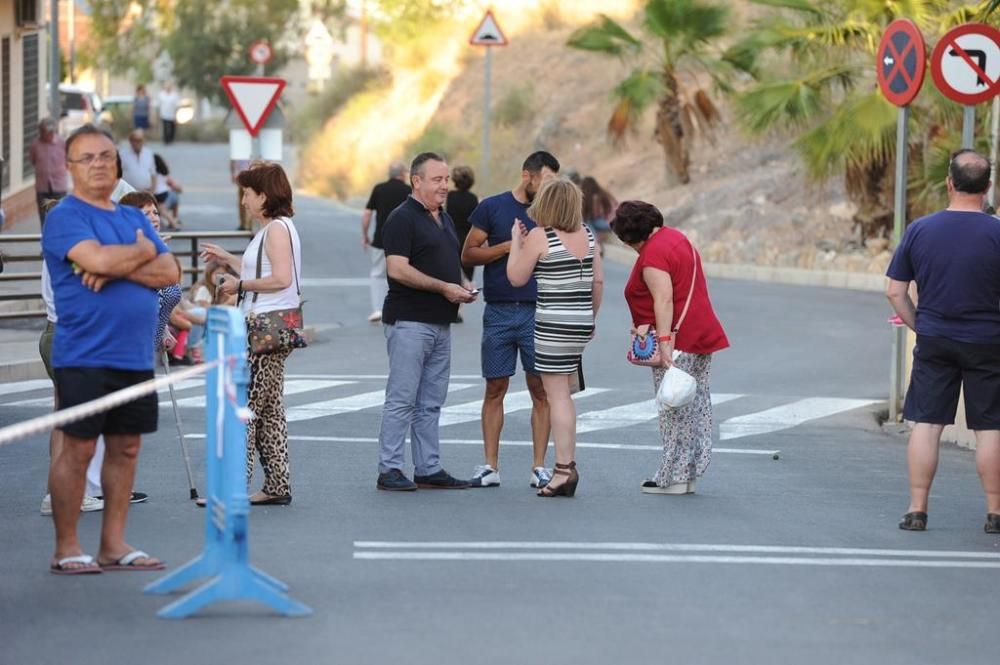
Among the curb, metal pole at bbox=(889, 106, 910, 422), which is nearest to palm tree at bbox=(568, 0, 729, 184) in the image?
the curb

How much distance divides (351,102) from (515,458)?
44.7m

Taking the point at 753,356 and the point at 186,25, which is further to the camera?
the point at 186,25

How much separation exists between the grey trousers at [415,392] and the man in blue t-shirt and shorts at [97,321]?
2.57 m

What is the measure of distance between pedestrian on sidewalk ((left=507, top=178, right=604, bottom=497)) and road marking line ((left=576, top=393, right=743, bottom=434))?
11.0ft

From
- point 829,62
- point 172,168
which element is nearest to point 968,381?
point 829,62

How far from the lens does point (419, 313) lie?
10398 mm

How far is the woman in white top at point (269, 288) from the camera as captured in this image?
9.82m

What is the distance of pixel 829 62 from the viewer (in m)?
25.3

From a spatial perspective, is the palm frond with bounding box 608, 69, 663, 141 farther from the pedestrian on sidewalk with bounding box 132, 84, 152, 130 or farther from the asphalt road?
the pedestrian on sidewalk with bounding box 132, 84, 152, 130

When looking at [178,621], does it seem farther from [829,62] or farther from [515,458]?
[829,62]

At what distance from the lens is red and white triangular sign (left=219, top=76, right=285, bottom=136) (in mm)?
20500

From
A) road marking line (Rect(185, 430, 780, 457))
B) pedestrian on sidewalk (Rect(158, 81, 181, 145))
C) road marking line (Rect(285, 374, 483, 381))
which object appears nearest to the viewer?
road marking line (Rect(185, 430, 780, 457))

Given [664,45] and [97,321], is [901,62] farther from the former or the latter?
[664,45]

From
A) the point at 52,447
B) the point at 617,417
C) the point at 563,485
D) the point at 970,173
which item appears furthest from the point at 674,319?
the point at 617,417
